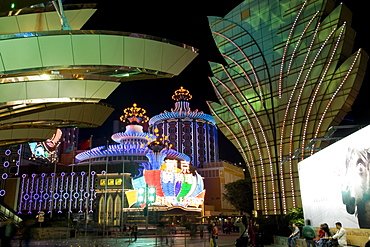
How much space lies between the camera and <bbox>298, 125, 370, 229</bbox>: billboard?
473 inches

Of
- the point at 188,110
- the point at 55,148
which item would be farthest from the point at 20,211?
the point at 188,110

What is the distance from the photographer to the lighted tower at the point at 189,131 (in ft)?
379

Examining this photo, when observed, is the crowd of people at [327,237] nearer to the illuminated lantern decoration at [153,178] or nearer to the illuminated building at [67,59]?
the illuminated building at [67,59]

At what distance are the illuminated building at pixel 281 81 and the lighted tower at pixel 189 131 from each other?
67909 mm

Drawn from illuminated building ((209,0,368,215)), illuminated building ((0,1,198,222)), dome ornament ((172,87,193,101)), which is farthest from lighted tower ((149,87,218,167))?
illuminated building ((0,1,198,222))

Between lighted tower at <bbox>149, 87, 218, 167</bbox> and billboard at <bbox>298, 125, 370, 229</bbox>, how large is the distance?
95614 millimetres

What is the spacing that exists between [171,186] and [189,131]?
196 ft

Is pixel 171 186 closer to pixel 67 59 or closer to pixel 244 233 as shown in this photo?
pixel 67 59

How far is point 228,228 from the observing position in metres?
46.2

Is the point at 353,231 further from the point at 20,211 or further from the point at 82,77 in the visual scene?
the point at 20,211

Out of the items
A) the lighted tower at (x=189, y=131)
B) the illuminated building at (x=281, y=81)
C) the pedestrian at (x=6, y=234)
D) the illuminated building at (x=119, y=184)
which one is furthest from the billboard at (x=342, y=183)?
the lighted tower at (x=189, y=131)

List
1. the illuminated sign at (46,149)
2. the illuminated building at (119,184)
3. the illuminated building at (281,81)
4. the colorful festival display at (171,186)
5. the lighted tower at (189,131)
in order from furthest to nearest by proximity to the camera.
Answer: the lighted tower at (189,131)
the illuminated sign at (46,149)
the illuminated building at (119,184)
the colorful festival display at (171,186)
the illuminated building at (281,81)

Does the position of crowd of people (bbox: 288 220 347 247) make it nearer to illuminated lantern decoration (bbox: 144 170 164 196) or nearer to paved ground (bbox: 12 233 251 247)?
paved ground (bbox: 12 233 251 247)

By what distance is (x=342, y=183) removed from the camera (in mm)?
14023
